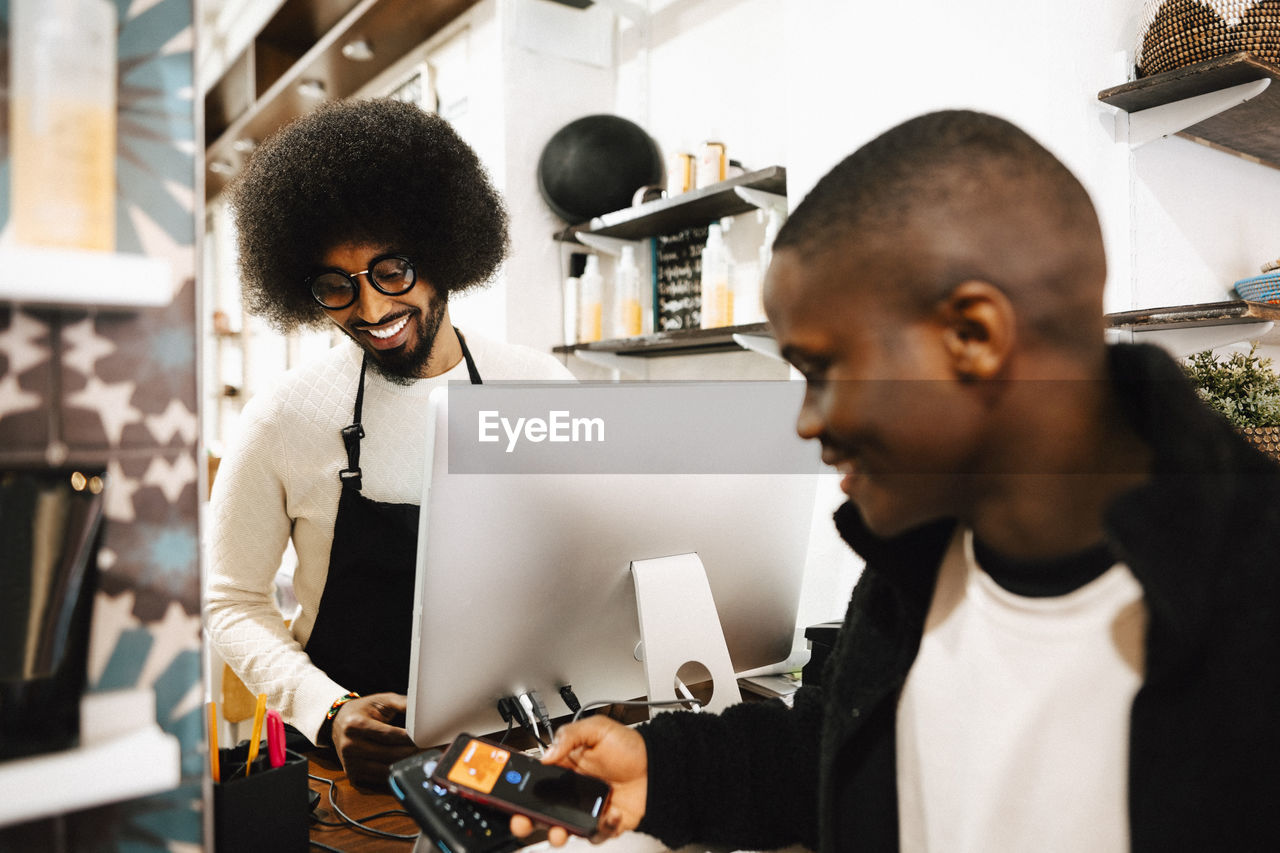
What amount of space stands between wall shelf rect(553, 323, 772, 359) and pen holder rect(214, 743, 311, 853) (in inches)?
57.9

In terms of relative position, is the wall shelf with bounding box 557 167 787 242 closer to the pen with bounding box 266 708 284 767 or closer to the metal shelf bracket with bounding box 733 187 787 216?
the metal shelf bracket with bounding box 733 187 787 216

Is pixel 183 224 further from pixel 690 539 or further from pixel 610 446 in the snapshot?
pixel 690 539

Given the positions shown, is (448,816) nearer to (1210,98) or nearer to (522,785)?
(522,785)

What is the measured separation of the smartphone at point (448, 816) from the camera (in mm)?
640

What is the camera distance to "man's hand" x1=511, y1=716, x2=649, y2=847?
28.3 inches

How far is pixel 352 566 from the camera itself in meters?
1.37

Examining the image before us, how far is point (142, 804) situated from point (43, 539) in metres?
0.19

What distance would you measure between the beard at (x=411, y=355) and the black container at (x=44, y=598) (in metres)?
0.99

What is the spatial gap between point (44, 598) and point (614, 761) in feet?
1.51

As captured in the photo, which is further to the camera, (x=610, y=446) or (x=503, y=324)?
(x=503, y=324)

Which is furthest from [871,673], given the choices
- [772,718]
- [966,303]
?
[966,303]

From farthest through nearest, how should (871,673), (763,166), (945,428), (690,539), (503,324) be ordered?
(503,324)
(763,166)
(690,539)
(871,673)
(945,428)

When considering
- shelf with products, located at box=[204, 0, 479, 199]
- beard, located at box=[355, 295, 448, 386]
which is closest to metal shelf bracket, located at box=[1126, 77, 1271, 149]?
beard, located at box=[355, 295, 448, 386]

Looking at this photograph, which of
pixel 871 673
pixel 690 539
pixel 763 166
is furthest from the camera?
pixel 763 166
